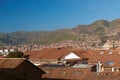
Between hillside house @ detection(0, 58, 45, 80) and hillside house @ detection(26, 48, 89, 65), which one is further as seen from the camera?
hillside house @ detection(26, 48, 89, 65)

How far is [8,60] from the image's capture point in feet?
125

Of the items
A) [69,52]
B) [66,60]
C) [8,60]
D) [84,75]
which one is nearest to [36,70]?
[8,60]

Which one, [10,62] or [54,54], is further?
[54,54]

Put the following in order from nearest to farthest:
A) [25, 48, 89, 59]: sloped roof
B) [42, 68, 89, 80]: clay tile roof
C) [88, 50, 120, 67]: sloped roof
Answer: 1. [42, 68, 89, 80]: clay tile roof
2. [88, 50, 120, 67]: sloped roof
3. [25, 48, 89, 59]: sloped roof

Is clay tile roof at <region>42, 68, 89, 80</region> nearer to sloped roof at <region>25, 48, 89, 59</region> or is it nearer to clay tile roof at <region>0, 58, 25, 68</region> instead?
clay tile roof at <region>0, 58, 25, 68</region>

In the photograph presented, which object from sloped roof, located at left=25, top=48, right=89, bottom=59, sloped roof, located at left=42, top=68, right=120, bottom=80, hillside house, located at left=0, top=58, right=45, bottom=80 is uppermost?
sloped roof, located at left=25, top=48, right=89, bottom=59

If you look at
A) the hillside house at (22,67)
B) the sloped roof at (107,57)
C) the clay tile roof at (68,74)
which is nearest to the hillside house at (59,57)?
the sloped roof at (107,57)

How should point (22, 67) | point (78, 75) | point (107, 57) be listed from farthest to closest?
1. point (107, 57)
2. point (78, 75)
3. point (22, 67)

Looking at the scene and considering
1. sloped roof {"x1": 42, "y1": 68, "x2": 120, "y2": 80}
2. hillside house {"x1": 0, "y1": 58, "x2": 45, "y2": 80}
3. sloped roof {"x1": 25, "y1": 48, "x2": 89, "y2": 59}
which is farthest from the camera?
sloped roof {"x1": 25, "y1": 48, "x2": 89, "y2": 59}

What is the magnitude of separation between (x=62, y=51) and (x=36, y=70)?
45.2m

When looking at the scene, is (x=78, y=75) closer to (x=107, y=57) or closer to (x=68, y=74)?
(x=68, y=74)

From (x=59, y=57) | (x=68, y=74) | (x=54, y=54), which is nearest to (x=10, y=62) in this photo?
(x=68, y=74)

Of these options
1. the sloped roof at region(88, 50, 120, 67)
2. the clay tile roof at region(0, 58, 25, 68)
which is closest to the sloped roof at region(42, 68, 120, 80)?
the clay tile roof at region(0, 58, 25, 68)

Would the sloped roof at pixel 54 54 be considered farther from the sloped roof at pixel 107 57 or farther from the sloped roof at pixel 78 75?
the sloped roof at pixel 78 75
